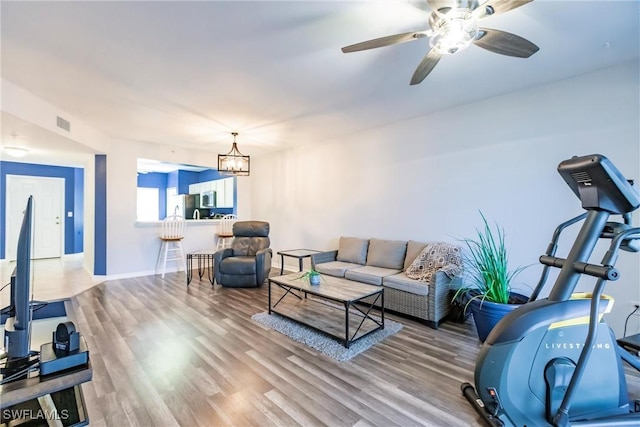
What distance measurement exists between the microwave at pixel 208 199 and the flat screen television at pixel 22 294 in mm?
6737

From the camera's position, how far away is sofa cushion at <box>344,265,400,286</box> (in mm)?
3605

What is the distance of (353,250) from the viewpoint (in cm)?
451

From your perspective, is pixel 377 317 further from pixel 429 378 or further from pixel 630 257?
pixel 630 257

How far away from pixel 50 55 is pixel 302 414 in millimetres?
3454

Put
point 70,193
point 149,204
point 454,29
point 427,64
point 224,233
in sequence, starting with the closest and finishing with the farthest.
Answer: point 454,29
point 427,64
point 224,233
point 70,193
point 149,204

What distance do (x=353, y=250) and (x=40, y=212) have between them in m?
7.92

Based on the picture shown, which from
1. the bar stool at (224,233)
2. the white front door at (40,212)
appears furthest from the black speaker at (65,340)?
the white front door at (40,212)

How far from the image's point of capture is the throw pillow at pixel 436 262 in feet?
10.9

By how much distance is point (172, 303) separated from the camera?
12.8 feet

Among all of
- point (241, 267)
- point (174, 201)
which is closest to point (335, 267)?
point (241, 267)

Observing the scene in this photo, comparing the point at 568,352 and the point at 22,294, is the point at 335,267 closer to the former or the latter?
the point at 568,352

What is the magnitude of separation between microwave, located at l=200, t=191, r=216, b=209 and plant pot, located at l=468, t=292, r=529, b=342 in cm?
660

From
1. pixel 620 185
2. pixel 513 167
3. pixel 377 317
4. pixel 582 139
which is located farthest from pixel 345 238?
pixel 620 185

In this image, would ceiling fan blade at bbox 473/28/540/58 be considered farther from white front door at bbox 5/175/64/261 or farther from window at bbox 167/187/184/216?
white front door at bbox 5/175/64/261
